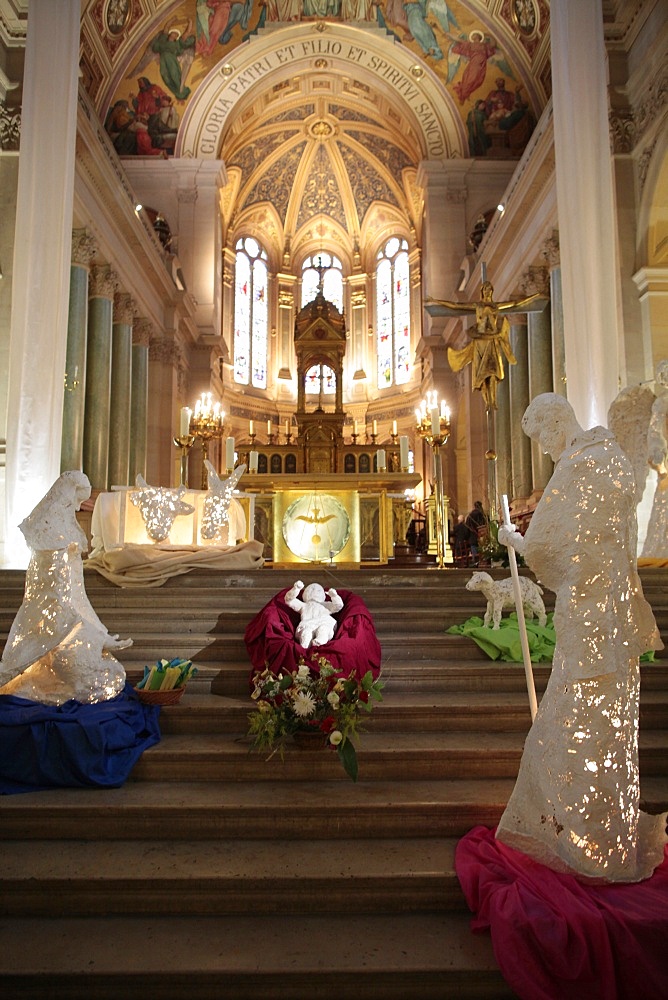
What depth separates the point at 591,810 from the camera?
8.34 ft

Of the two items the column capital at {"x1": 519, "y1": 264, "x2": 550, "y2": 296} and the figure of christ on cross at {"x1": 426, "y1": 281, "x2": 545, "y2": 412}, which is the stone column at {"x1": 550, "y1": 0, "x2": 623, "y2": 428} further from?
the column capital at {"x1": 519, "y1": 264, "x2": 550, "y2": 296}

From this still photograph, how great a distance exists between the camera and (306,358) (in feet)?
65.1

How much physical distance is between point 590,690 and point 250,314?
24191 millimetres

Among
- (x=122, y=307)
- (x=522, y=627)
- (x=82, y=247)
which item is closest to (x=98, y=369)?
(x=122, y=307)

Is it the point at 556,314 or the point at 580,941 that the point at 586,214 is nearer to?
the point at 556,314

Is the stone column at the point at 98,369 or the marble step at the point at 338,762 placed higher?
the stone column at the point at 98,369

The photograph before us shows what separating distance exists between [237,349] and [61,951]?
2334 cm

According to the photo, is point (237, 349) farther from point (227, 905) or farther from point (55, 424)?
point (227, 905)

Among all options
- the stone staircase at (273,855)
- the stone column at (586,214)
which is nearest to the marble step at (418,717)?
the stone staircase at (273,855)

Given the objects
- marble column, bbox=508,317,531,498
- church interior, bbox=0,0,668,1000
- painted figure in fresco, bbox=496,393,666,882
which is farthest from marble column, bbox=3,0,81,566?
marble column, bbox=508,317,531,498

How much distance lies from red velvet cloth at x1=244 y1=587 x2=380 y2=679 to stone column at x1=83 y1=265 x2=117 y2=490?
9.38 meters

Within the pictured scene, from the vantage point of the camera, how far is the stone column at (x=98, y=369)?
13.2 metres

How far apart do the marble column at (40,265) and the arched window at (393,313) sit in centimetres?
1779

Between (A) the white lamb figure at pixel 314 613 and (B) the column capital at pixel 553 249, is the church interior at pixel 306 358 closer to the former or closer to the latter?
(B) the column capital at pixel 553 249
